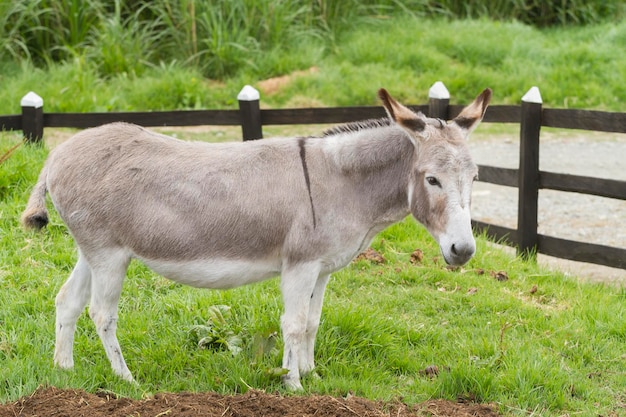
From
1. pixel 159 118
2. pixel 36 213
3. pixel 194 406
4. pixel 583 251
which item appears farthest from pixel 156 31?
pixel 194 406

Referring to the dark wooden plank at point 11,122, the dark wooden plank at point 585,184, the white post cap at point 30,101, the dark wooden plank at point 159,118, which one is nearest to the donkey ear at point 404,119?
the dark wooden plank at point 585,184

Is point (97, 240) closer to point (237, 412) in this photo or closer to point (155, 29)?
point (237, 412)

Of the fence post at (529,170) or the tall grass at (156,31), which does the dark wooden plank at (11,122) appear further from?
the fence post at (529,170)

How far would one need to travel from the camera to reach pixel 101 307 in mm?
4570

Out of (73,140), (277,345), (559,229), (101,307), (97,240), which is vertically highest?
(73,140)

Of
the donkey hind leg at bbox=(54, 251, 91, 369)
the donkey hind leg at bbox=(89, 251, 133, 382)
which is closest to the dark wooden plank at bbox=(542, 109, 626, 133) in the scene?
the donkey hind leg at bbox=(89, 251, 133, 382)

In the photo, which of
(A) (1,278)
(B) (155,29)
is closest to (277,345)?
(A) (1,278)

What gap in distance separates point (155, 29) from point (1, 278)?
362 inches

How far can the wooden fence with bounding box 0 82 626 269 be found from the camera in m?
7.25

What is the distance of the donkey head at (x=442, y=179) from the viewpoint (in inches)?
164

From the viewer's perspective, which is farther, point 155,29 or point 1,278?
point 155,29

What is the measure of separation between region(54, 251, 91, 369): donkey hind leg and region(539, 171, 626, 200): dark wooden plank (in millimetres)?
4514

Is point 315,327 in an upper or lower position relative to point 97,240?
lower

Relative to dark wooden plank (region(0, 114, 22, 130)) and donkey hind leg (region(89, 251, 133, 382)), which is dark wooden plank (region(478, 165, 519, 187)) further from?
dark wooden plank (region(0, 114, 22, 130))
